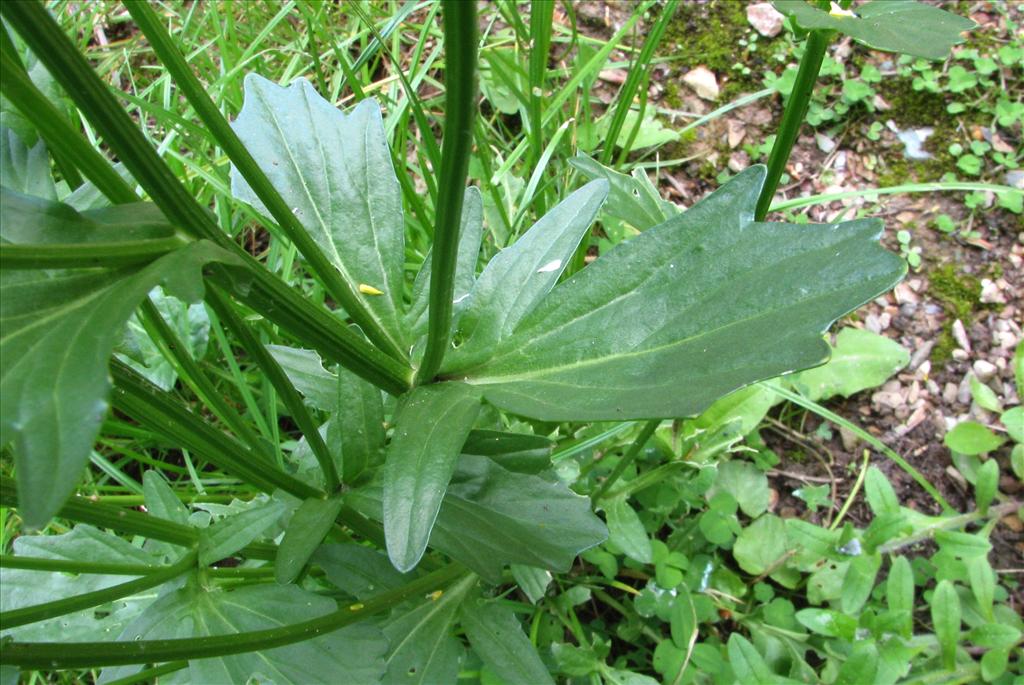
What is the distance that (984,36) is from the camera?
2.22 meters

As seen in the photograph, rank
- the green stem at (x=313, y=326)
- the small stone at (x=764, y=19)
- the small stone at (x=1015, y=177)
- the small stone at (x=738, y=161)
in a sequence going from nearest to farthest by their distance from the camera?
1. the green stem at (x=313, y=326)
2. the small stone at (x=1015, y=177)
3. the small stone at (x=738, y=161)
4. the small stone at (x=764, y=19)

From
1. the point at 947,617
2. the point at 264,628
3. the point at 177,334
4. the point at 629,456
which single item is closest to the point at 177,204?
the point at 264,628

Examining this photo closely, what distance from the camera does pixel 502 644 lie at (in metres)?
1.28

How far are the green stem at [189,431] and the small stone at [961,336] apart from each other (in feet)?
4.70

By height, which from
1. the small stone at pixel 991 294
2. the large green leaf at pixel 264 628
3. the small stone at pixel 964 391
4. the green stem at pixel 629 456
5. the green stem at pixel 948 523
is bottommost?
the green stem at pixel 948 523

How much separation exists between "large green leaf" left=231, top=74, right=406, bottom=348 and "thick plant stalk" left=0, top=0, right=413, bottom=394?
0.14 metres

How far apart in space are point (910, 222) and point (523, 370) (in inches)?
56.6

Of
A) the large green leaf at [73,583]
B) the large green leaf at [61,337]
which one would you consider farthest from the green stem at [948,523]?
the large green leaf at [61,337]

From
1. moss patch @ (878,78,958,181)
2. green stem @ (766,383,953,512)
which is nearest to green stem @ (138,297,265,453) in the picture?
green stem @ (766,383,953,512)

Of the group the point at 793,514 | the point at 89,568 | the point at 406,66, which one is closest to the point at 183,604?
the point at 89,568

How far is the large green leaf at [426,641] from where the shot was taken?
1.27 metres

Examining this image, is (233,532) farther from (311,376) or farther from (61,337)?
(61,337)

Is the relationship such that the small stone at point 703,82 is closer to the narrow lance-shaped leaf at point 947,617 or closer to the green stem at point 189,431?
the narrow lance-shaped leaf at point 947,617

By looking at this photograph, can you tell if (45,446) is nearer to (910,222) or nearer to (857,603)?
(857,603)
